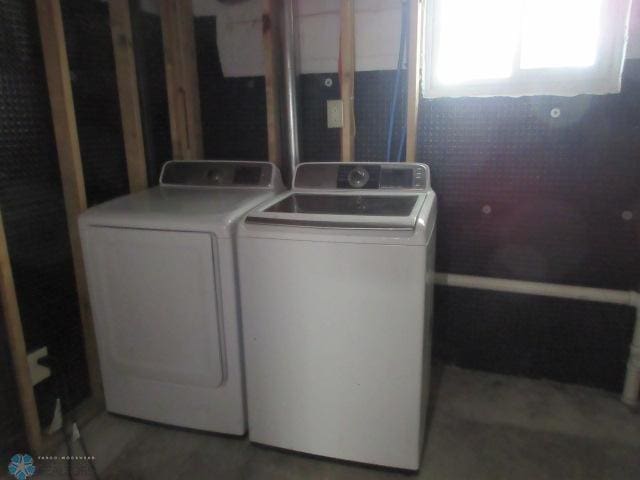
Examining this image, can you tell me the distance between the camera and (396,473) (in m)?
1.61

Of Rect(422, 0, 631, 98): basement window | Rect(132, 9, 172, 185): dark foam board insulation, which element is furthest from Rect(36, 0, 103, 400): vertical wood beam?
Rect(422, 0, 631, 98): basement window

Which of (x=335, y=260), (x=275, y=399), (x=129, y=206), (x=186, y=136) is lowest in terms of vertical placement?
(x=275, y=399)

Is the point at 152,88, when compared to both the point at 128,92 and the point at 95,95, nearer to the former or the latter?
the point at 128,92

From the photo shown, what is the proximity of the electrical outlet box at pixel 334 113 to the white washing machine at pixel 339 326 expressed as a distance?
561 mm

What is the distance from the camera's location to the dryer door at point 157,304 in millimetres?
1580

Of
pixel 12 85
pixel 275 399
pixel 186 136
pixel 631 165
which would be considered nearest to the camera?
pixel 12 85

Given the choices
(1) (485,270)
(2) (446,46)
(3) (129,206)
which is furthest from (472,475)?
(2) (446,46)

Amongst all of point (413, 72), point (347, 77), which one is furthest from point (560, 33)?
point (347, 77)

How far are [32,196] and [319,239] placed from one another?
1069mm

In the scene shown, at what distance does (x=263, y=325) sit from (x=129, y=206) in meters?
0.68

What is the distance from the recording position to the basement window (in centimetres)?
179

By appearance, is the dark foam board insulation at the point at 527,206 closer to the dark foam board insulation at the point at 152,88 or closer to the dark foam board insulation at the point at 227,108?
the dark foam board insulation at the point at 227,108

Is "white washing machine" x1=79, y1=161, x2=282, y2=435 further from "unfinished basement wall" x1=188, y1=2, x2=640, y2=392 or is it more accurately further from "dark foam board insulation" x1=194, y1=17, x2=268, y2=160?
"unfinished basement wall" x1=188, y1=2, x2=640, y2=392

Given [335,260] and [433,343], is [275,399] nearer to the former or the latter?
[335,260]
